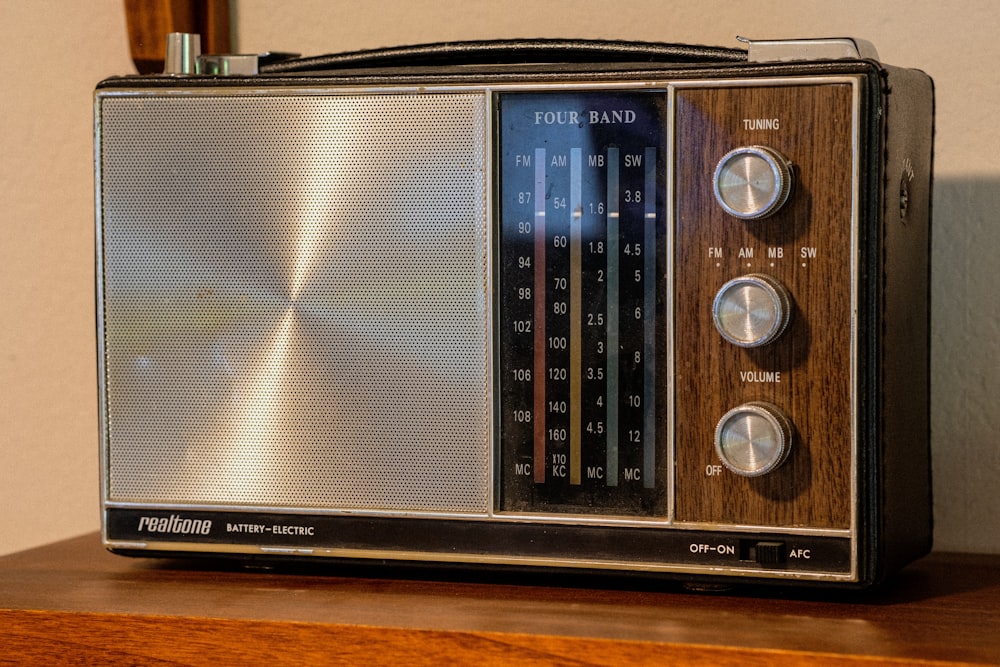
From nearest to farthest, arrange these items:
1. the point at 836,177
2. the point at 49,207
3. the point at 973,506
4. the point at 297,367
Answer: the point at 836,177 → the point at 297,367 → the point at 973,506 → the point at 49,207

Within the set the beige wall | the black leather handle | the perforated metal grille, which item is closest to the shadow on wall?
the beige wall

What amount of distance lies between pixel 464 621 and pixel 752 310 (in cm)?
25

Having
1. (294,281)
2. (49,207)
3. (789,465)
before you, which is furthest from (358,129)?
(49,207)

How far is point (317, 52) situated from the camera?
45.6 inches

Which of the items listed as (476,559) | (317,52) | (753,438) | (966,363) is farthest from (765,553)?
(317,52)

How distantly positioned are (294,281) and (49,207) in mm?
482

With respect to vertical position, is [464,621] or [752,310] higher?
[752,310]

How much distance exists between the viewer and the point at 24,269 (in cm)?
124

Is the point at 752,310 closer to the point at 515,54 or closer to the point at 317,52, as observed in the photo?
the point at 515,54

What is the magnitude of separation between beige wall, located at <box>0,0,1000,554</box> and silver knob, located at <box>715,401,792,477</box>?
1.04 ft

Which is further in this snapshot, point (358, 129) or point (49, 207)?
point (49, 207)

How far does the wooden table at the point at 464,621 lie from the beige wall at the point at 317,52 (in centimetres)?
20

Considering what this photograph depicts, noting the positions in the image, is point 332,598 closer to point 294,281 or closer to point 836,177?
point 294,281

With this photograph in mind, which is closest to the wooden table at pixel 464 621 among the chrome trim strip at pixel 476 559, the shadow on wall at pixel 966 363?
the chrome trim strip at pixel 476 559
